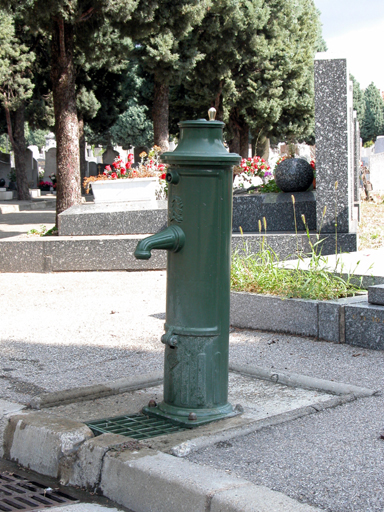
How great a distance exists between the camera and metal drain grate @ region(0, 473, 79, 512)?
2.56 m

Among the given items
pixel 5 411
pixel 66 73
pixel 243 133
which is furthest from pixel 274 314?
pixel 243 133

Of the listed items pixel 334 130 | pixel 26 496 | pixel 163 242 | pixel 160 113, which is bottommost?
pixel 26 496

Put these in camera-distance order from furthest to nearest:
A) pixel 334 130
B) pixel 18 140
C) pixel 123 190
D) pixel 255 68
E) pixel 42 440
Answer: pixel 255 68 < pixel 18 140 < pixel 123 190 < pixel 334 130 < pixel 42 440

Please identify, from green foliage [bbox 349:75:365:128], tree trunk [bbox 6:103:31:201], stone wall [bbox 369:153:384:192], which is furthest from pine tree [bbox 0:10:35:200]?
green foliage [bbox 349:75:365:128]

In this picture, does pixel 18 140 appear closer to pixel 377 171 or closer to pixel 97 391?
pixel 377 171

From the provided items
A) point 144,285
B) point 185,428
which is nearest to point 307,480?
point 185,428

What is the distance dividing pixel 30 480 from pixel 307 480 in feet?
4.12

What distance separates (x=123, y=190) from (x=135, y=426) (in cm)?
744

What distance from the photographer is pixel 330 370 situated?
13.5ft

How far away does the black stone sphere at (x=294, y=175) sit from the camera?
9281 mm

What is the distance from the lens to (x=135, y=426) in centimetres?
309

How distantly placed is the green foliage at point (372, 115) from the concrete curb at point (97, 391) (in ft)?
215

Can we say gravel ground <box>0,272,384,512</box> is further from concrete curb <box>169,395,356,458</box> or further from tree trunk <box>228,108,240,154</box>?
tree trunk <box>228,108,240,154</box>

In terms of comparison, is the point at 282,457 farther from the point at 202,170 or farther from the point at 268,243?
the point at 268,243
